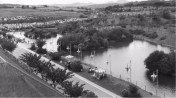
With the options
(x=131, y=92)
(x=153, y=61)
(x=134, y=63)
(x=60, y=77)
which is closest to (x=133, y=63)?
(x=134, y=63)

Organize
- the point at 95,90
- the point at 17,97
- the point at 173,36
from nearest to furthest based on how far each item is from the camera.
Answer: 1. the point at 17,97
2. the point at 95,90
3. the point at 173,36

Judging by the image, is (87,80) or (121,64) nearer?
(87,80)

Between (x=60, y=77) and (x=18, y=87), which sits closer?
(x=18, y=87)

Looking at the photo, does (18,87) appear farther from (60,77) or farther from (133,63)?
(133,63)

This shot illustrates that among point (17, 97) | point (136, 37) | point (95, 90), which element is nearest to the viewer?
point (17, 97)

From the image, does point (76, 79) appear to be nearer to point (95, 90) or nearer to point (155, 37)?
point (95, 90)

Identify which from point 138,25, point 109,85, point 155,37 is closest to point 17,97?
point 109,85
